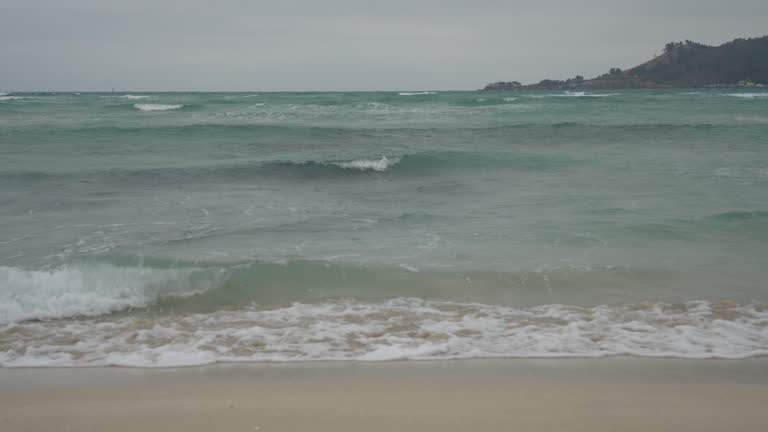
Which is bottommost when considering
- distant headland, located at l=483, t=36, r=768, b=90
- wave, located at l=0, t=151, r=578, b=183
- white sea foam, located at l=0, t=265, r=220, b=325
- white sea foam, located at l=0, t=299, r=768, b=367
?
white sea foam, located at l=0, t=299, r=768, b=367

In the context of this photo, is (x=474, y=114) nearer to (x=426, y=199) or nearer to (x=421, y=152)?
(x=421, y=152)

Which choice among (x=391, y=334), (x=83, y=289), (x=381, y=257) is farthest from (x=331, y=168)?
(x=391, y=334)

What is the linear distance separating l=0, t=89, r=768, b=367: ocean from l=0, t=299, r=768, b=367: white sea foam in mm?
24

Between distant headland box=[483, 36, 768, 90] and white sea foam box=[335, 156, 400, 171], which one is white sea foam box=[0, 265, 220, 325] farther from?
distant headland box=[483, 36, 768, 90]

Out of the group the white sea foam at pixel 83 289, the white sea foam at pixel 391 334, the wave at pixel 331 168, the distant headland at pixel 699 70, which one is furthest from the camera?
the distant headland at pixel 699 70

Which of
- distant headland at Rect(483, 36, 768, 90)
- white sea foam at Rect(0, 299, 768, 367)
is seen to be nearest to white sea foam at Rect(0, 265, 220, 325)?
white sea foam at Rect(0, 299, 768, 367)

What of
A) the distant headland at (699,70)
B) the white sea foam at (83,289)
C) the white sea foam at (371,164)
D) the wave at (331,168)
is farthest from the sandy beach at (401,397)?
the distant headland at (699,70)

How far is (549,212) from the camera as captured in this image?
30.6ft

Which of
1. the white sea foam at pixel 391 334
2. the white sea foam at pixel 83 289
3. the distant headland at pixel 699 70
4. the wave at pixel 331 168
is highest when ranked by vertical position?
the distant headland at pixel 699 70

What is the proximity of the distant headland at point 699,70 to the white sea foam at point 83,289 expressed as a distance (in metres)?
74.9

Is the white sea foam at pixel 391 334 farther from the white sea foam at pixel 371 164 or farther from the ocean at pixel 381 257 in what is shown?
the white sea foam at pixel 371 164

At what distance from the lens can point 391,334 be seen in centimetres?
463

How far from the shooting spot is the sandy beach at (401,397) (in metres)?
3.18

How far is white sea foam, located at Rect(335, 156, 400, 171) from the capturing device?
1458cm
